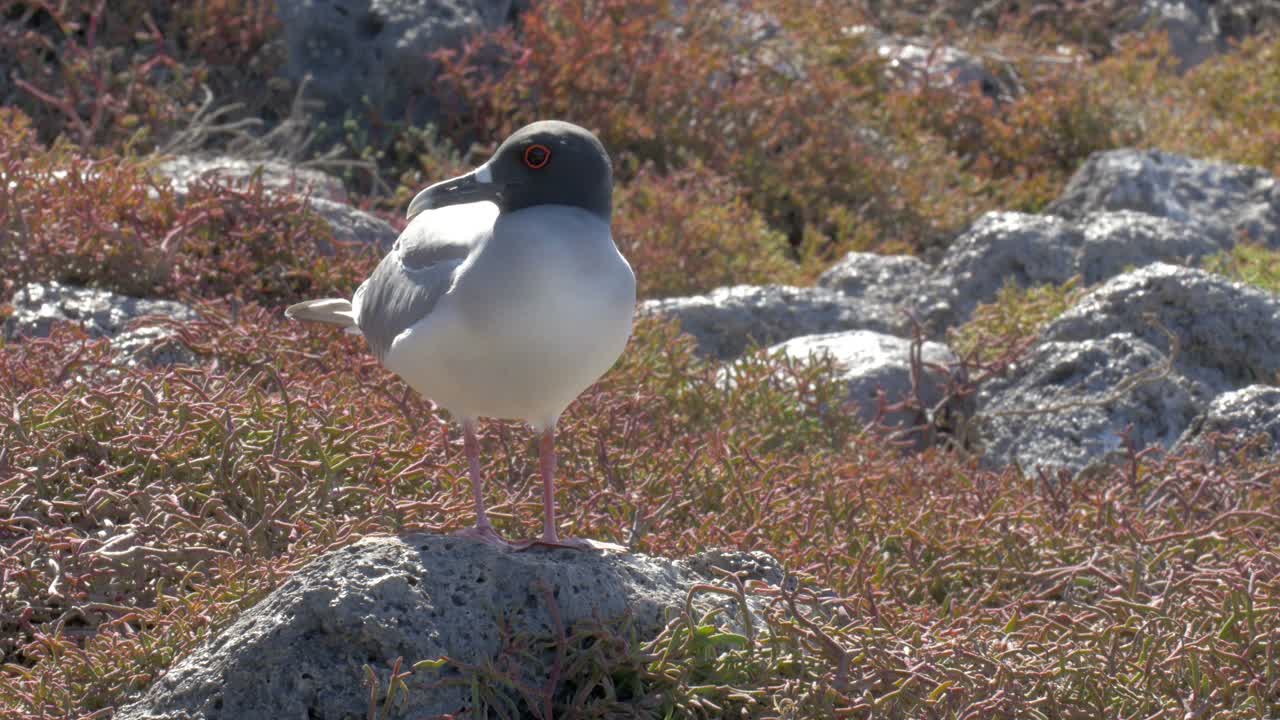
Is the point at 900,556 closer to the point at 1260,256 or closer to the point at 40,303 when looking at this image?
the point at 40,303

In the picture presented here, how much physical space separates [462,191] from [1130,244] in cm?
624

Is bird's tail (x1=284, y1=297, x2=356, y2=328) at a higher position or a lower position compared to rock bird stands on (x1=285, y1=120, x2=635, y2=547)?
lower

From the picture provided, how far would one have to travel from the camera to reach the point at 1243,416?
689 cm

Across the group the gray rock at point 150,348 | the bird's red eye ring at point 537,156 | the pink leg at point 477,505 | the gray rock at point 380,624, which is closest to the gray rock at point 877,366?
the gray rock at point 150,348

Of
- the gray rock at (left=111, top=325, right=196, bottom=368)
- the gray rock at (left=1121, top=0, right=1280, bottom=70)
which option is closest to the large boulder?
the gray rock at (left=111, top=325, right=196, bottom=368)

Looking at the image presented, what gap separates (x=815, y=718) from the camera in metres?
3.73

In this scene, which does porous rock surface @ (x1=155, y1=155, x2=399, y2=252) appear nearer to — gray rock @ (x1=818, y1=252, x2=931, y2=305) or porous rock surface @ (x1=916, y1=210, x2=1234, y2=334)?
gray rock @ (x1=818, y1=252, x2=931, y2=305)

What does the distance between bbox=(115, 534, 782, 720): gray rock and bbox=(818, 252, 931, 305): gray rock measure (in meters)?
5.73

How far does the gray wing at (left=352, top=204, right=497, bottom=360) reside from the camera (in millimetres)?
4199

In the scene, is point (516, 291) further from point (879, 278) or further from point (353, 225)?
point (879, 278)

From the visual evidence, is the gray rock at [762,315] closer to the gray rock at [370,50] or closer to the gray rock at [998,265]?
the gray rock at [998,265]

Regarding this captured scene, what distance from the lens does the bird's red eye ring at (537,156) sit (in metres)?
4.11

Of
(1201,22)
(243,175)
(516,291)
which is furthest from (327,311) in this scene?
(1201,22)

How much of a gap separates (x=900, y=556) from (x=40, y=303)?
4249 millimetres
